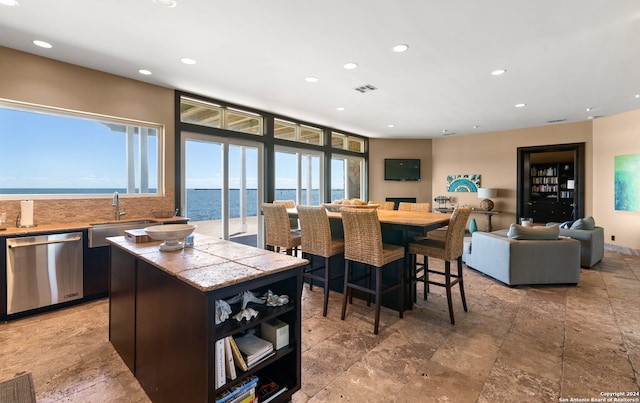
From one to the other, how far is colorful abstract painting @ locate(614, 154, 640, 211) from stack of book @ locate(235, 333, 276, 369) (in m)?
7.53

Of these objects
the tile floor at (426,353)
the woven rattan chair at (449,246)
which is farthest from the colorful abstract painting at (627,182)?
the woven rattan chair at (449,246)

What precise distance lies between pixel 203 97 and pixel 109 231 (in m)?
2.52

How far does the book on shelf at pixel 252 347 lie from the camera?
1.55 metres

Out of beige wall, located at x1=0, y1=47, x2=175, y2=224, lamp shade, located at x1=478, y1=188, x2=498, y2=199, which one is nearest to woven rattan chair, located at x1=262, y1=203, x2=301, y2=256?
beige wall, located at x1=0, y1=47, x2=175, y2=224

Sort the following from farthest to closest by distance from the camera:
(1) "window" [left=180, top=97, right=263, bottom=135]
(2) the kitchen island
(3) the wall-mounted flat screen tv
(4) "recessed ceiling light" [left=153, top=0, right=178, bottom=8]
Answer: (3) the wall-mounted flat screen tv → (1) "window" [left=180, top=97, right=263, bottom=135] → (4) "recessed ceiling light" [left=153, top=0, right=178, bottom=8] → (2) the kitchen island

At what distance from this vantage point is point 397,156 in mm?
8648

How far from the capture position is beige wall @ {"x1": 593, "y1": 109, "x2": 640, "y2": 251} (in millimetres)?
5730

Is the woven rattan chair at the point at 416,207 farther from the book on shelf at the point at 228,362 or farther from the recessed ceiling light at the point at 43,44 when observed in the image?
the recessed ceiling light at the point at 43,44

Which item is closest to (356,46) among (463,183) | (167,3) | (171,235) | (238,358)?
(167,3)

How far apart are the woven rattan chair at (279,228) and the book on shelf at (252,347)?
6.34 ft

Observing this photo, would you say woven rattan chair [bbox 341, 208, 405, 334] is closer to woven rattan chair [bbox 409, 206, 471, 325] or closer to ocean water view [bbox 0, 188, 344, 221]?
woven rattan chair [bbox 409, 206, 471, 325]

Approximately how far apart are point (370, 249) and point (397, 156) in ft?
20.9

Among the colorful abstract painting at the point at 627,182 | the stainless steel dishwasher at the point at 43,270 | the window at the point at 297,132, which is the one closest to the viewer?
the stainless steel dishwasher at the point at 43,270

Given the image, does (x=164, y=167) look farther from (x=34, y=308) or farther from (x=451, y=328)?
(x=451, y=328)
